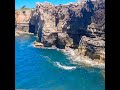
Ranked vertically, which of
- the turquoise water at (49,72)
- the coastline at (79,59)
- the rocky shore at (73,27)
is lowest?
the turquoise water at (49,72)

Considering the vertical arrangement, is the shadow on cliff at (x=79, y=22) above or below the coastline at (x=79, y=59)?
above

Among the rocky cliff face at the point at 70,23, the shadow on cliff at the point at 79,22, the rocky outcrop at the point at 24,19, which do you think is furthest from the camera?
the rocky outcrop at the point at 24,19

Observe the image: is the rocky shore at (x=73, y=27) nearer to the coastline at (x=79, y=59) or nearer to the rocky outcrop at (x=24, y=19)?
the coastline at (x=79, y=59)

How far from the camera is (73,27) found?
22.0 m

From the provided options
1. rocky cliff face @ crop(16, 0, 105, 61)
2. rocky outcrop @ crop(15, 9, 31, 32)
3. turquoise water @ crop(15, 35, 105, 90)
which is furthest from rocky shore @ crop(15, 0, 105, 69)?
rocky outcrop @ crop(15, 9, 31, 32)

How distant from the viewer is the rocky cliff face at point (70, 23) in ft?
67.2

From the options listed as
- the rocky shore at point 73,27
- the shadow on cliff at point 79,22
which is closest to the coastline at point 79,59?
the rocky shore at point 73,27

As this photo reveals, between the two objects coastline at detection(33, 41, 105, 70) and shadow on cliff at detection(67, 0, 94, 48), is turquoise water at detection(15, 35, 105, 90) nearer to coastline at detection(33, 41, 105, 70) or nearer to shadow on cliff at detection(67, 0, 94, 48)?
coastline at detection(33, 41, 105, 70)

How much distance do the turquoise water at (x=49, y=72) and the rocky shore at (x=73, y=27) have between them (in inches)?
30.4

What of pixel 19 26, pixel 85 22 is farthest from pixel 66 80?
pixel 19 26

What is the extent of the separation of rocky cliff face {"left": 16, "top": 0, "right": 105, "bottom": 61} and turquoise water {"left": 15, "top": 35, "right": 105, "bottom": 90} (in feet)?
4.24

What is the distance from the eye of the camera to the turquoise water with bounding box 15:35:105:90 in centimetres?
1895

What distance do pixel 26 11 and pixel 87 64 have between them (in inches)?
450

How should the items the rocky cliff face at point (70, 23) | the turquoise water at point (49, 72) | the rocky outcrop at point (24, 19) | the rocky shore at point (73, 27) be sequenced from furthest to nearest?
the rocky outcrop at point (24, 19)
the rocky cliff face at point (70, 23)
the rocky shore at point (73, 27)
the turquoise water at point (49, 72)
